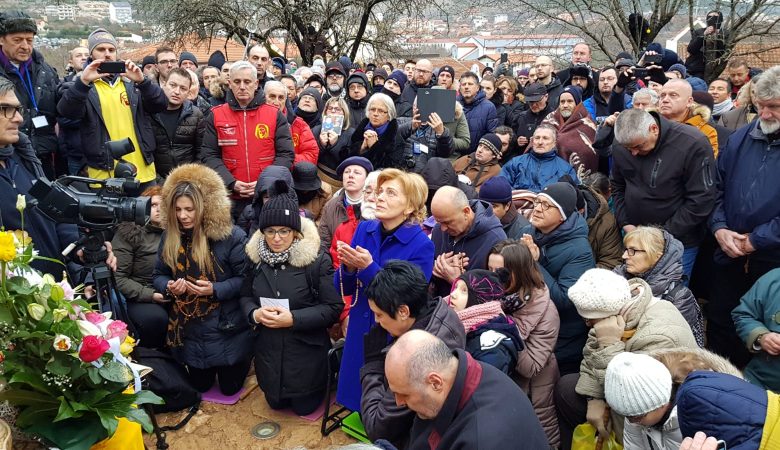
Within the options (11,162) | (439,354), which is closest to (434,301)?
(439,354)

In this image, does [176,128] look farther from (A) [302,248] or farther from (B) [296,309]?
(B) [296,309]

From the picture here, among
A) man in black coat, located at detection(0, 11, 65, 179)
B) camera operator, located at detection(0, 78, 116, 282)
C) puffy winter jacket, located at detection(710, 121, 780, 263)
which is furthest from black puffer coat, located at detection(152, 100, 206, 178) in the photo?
puffy winter jacket, located at detection(710, 121, 780, 263)

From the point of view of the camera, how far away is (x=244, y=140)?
5.53m

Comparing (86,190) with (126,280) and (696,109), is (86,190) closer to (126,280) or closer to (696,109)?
(126,280)

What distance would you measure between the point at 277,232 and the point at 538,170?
106 inches

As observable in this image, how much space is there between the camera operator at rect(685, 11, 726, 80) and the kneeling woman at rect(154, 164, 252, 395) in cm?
878

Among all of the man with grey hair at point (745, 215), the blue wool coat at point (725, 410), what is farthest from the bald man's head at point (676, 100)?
the blue wool coat at point (725, 410)

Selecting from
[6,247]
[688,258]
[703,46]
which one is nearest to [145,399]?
[6,247]

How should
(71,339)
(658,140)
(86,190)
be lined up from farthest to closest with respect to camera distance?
(658,140), (86,190), (71,339)

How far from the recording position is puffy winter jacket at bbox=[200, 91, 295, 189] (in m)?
5.52

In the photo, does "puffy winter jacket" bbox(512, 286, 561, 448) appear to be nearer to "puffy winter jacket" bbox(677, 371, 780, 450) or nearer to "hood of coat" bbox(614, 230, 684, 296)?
"hood of coat" bbox(614, 230, 684, 296)

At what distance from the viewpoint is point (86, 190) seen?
356cm

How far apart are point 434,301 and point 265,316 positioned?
4.87ft

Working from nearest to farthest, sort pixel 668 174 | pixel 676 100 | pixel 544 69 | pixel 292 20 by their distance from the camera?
pixel 668 174
pixel 676 100
pixel 544 69
pixel 292 20
